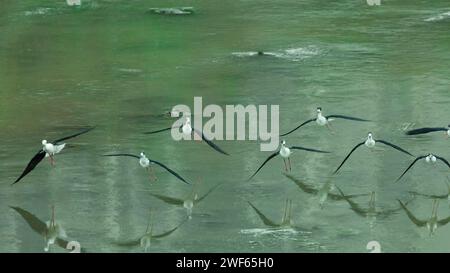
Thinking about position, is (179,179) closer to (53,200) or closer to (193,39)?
(53,200)

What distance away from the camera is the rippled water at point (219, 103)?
15414 mm

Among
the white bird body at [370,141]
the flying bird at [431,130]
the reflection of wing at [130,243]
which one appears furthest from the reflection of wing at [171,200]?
the flying bird at [431,130]

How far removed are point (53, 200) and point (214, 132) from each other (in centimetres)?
290

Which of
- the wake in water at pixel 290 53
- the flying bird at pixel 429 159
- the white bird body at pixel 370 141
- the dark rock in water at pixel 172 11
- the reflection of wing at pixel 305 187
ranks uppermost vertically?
the white bird body at pixel 370 141

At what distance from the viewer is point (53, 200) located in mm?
16188

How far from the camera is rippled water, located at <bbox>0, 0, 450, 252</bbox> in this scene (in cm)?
1541

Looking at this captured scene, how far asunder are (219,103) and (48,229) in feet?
15.4

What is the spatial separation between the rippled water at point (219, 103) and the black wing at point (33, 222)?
0.08 m

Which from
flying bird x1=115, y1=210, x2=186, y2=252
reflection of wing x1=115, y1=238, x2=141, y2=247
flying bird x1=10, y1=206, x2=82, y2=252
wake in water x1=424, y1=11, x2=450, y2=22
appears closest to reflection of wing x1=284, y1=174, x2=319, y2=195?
flying bird x1=115, y1=210, x2=186, y2=252

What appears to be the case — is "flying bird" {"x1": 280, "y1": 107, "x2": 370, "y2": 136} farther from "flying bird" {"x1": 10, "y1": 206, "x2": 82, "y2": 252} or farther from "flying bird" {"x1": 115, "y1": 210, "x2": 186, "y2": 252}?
"flying bird" {"x1": 10, "y1": 206, "x2": 82, "y2": 252}

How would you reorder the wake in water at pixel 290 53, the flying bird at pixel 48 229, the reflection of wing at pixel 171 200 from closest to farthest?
the flying bird at pixel 48 229 → the reflection of wing at pixel 171 200 → the wake in water at pixel 290 53

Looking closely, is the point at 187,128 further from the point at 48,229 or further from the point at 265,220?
the point at 48,229

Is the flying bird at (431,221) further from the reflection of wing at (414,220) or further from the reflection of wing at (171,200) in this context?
the reflection of wing at (171,200)

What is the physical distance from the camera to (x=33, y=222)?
615 inches
